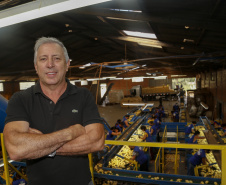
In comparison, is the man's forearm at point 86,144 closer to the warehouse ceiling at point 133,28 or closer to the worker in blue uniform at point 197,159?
the warehouse ceiling at point 133,28

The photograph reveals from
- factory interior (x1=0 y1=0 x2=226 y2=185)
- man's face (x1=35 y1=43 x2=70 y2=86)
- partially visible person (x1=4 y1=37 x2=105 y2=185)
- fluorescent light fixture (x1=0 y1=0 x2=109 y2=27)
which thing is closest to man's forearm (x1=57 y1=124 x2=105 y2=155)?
partially visible person (x1=4 y1=37 x2=105 y2=185)

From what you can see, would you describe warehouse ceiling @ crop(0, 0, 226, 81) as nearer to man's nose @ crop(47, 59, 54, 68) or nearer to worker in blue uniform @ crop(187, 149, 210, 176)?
man's nose @ crop(47, 59, 54, 68)

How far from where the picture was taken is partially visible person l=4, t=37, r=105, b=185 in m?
1.34

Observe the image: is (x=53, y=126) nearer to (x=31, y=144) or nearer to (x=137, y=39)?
(x=31, y=144)

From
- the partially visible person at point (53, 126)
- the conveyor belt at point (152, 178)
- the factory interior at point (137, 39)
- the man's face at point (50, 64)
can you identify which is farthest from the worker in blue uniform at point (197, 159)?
the man's face at point (50, 64)

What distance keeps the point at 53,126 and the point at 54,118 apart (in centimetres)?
Result: 7

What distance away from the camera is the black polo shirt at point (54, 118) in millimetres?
1485

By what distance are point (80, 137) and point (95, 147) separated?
17cm

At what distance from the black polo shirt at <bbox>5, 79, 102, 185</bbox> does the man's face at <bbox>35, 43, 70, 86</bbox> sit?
0.42ft

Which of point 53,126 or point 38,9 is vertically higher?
point 38,9

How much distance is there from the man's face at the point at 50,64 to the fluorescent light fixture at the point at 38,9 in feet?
1.33

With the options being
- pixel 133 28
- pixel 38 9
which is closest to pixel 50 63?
pixel 38 9

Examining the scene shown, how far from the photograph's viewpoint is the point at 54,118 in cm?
156

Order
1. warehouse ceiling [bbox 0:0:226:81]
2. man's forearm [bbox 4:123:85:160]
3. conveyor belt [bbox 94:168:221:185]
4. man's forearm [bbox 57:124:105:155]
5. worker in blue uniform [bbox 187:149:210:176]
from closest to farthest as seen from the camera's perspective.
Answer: man's forearm [bbox 4:123:85:160] < man's forearm [bbox 57:124:105:155] < conveyor belt [bbox 94:168:221:185] < warehouse ceiling [bbox 0:0:226:81] < worker in blue uniform [bbox 187:149:210:176]
